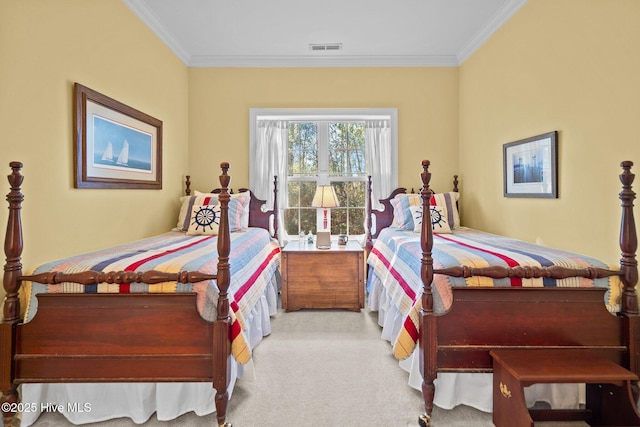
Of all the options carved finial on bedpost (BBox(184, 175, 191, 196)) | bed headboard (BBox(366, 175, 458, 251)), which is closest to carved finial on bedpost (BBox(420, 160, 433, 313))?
bed headboard (BBox(366, 175, 458, 251))

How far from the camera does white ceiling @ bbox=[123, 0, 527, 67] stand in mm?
2953

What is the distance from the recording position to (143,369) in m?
1.68

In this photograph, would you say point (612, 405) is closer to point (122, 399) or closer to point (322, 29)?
point (122, 399)

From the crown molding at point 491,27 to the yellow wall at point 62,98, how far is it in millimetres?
3113

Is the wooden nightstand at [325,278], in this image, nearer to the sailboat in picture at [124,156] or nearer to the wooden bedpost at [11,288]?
the sailboat in picture at [124,156]

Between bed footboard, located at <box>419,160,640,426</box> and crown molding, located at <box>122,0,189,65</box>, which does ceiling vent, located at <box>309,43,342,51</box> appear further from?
bed footboard, located at <box>419,160,640,426</box>

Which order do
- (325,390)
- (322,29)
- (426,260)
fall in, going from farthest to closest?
(322,29)
(325,390)
(426,260)

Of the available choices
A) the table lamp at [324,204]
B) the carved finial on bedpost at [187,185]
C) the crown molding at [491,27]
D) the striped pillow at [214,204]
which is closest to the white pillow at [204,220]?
the striped pillow at [214,204]

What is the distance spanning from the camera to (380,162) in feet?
13.4

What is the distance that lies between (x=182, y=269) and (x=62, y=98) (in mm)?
1451

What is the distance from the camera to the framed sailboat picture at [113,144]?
2.36 meters

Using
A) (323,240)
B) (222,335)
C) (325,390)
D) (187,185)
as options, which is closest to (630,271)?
(325,390)

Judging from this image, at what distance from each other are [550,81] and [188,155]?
356 cm

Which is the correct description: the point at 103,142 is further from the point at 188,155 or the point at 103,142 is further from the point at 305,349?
the point at 305,349
